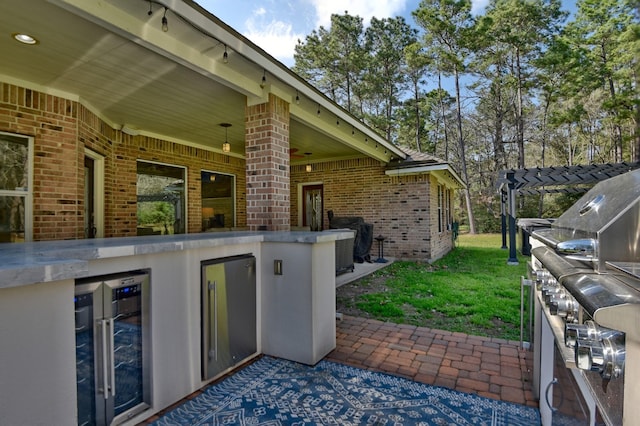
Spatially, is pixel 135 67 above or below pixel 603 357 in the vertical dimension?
above

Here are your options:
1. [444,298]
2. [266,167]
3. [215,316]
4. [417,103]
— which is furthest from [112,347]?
[417,103]

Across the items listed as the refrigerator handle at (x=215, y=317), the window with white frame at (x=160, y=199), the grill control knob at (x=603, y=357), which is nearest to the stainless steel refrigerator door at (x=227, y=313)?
the refrigerator handle at (x=215, y=317)

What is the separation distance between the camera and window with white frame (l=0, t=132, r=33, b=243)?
374cm

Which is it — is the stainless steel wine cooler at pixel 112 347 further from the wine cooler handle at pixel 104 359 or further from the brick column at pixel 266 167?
the brick column at pixel 266 167

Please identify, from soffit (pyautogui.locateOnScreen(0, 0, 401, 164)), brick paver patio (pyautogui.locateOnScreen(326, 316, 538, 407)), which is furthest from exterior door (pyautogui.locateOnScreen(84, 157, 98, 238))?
brick paver patio (pyautogui.locateOnScreen(326, 316, 538, 407))

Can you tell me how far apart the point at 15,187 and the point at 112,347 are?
3.29 m

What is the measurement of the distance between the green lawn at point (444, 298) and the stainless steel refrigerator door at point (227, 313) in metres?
1.88

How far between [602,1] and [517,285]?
59.4 ft

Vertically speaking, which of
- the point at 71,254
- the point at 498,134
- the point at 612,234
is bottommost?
the point at 71,254

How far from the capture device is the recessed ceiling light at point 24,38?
2748 millimetres

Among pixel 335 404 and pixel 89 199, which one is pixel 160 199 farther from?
pixel 335 404

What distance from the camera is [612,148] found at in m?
17.5

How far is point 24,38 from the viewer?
2795 mm

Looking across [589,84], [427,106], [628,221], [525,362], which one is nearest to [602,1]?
[589,84]
